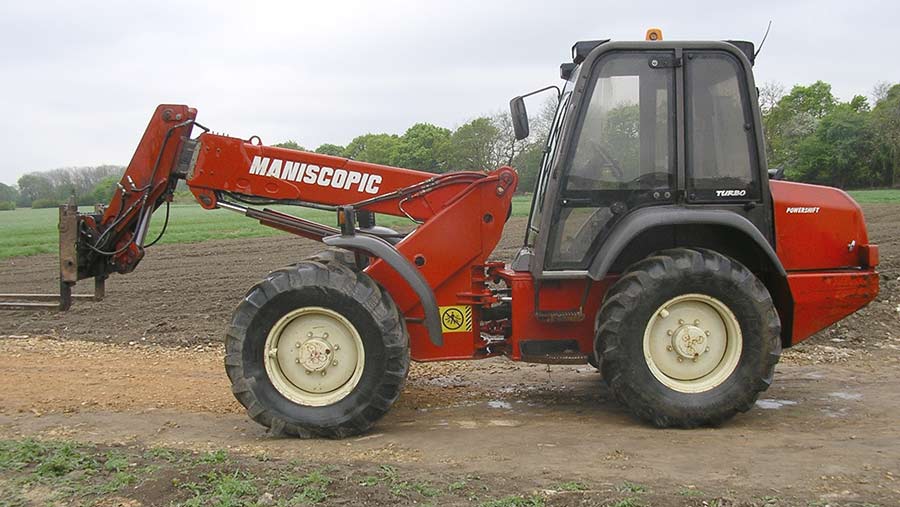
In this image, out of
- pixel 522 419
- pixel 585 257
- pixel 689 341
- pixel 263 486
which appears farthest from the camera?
pixel 522 419

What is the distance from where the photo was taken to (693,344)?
5578mm

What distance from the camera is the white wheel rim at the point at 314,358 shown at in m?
5.50

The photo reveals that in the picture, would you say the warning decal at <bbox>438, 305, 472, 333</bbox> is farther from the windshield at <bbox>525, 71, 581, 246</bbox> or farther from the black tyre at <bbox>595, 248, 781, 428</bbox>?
the black tyre at <bbox>595, 248, 781, 428</bbox>

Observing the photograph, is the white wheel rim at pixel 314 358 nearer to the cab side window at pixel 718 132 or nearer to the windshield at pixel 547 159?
the windshield at pixel 547 159

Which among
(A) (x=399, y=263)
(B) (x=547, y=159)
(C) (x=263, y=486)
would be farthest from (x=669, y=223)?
(C) (x=263, y=486)

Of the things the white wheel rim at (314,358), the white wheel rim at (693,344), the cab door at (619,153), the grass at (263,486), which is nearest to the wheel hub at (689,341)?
the white wheel rim at (693,344)

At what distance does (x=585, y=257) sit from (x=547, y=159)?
3.19ft

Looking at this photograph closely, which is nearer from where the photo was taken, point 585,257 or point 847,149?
point 585,257

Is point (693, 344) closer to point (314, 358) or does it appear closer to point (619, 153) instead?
point (619, 153)

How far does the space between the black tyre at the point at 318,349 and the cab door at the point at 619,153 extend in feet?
4.72

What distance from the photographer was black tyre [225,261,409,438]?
5402 mm

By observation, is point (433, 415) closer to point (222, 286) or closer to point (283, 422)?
point (283, 422)

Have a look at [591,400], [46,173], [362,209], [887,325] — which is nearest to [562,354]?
[591,400]

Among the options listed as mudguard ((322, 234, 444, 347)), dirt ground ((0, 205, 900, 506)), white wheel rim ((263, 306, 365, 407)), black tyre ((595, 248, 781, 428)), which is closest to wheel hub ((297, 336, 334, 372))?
white wheel rim ((263, 306, 365, 407))
